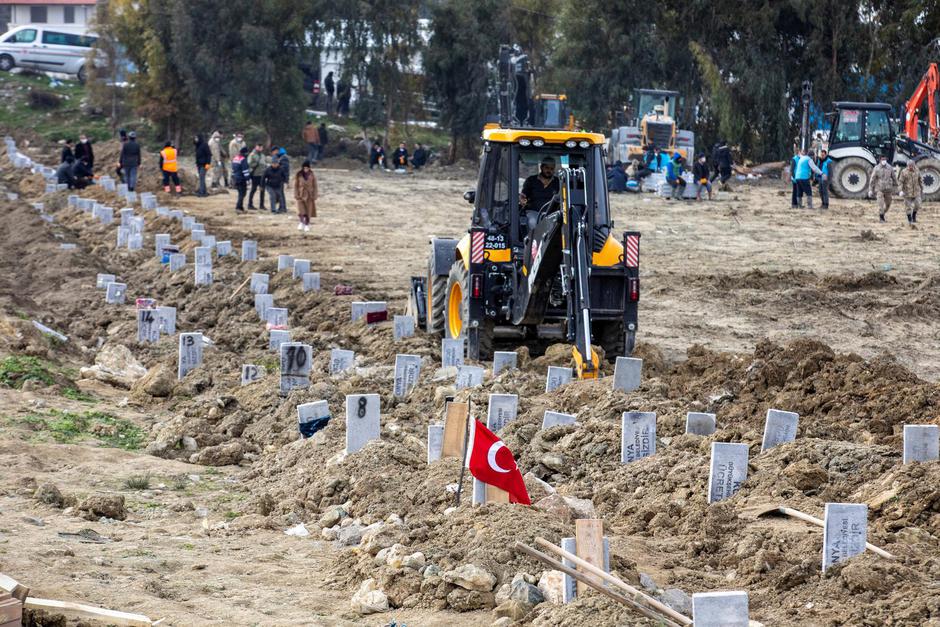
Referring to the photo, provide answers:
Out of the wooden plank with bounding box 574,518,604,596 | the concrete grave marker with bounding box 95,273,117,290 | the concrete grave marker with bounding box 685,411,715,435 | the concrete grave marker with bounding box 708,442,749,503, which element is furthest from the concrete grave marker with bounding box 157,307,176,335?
the wooden plank with bounding box 574,518,604,596

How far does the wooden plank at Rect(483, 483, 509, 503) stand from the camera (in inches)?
286

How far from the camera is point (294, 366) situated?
11.4m

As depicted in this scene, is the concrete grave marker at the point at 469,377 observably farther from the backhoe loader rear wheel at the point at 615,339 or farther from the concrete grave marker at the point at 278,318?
the concrete grave marker at the point at 278,318

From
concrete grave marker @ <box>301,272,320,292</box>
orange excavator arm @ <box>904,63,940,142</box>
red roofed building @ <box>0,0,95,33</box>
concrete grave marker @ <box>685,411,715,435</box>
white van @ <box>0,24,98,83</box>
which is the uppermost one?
red roofed building @ <box>0,0,95,33</box>

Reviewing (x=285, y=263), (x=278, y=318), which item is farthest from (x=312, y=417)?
(x=285, y=263)

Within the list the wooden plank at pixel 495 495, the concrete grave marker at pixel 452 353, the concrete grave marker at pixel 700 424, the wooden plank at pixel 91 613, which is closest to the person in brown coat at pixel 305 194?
the concrete grave marker at pixel 452 353

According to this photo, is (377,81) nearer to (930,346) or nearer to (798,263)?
(798,263)

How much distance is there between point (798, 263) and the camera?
21906mm

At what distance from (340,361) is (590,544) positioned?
21.6 ft

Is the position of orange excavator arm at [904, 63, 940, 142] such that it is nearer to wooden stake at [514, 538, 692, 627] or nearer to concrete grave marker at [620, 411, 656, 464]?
concrete grave marker at [620, 411, 656, 464]

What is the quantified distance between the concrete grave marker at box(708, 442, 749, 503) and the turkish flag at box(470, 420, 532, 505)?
3.88 ft

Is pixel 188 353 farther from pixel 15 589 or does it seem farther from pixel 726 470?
pixel 15 589

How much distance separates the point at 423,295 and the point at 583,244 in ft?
14.3

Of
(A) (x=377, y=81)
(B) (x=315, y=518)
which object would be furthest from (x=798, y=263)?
(A) (x=377, y=81)
